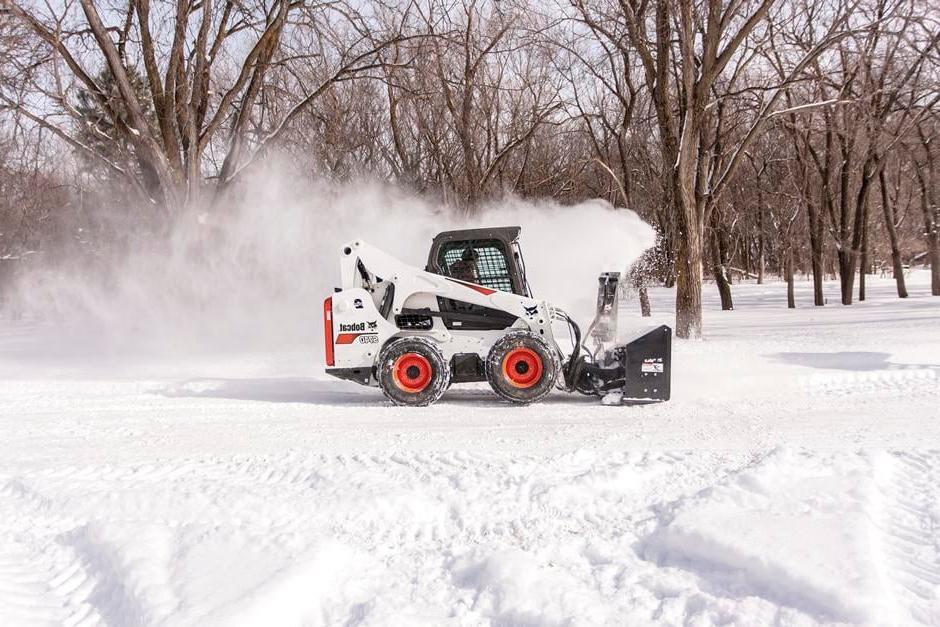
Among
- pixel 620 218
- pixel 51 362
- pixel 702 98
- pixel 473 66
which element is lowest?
pixel 51 362

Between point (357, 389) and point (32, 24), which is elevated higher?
point (32, 24)

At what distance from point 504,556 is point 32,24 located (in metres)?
13.3

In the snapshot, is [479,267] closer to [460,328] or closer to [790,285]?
[460,328]

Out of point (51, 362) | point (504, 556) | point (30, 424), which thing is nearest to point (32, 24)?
point (51, 362)

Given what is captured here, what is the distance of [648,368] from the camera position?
7.66 metres

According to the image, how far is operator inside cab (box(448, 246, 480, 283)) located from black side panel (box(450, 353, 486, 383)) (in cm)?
91

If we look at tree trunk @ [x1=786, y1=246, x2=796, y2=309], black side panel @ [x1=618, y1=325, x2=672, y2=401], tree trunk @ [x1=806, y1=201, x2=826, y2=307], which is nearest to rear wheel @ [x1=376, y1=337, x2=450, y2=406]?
black side panel @ [x1=618, y1=325, x2=672, y2=401]

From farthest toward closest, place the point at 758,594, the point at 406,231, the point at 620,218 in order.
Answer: the point at 406,231 → the point at 620,218 → the point at 758,594

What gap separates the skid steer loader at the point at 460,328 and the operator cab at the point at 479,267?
12 millimetres

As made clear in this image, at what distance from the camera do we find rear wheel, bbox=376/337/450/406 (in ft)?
26.3

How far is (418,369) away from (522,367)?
1.23 metres

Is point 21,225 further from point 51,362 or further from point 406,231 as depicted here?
point 406,231

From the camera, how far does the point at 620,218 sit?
10.6 m

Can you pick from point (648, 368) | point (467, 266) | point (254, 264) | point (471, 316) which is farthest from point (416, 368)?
point (254, 264)
